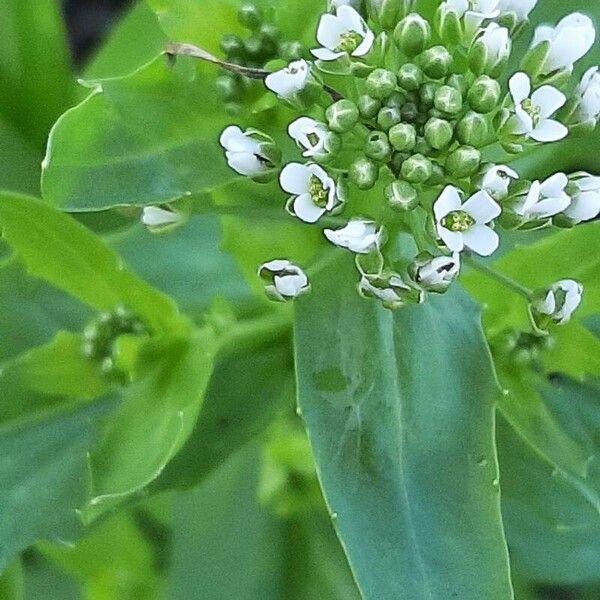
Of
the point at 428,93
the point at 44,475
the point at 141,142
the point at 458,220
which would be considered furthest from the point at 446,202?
the point at 44,475

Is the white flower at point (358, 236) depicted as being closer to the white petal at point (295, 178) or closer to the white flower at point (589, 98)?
the white petal at point (295, 178)

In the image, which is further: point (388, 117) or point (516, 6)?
point (516, 6)

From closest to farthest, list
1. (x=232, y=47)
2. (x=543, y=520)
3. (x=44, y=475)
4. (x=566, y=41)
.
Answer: (x=566, y=41)
(x=232, y=47)
(x=44, y=475)
(x=543, y=520)

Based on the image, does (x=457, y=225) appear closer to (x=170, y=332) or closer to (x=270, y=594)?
(x=170, y=332)

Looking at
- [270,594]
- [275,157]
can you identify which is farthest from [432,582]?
[270,594]

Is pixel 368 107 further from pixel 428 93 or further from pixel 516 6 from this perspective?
pixel 516 6

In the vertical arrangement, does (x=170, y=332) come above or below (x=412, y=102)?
below

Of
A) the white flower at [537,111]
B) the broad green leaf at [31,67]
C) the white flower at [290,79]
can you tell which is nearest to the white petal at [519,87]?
the white flower at [537,111]
